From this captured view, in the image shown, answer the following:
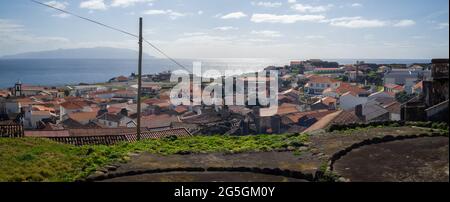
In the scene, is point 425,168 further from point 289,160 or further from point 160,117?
point 160,117

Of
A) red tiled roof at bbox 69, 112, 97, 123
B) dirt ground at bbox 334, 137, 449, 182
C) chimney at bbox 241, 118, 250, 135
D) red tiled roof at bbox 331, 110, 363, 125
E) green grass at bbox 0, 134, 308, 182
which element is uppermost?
dirt ground at bbox 334, 137, 449, 182

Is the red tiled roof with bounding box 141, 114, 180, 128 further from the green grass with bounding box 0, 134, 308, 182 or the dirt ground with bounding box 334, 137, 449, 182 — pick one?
the dirt ground with bounding box 334, 137, 449, 182

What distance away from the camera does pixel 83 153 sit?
1155cm

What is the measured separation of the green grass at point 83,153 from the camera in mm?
8633

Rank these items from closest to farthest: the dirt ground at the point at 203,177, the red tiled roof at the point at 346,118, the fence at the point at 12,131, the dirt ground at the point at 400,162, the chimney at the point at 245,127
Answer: the dirt ground at the point at 400,162, the dirt ground at the point at 203,177, the fence at the point at 12,131, the red tiled roof at the point at 346,118, the chimney at the point at 245,127

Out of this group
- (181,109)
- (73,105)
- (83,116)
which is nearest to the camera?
(83,116)

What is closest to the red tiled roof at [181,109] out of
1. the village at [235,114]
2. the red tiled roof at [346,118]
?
the village at [235,114]

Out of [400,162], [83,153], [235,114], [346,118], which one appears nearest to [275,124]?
[235,114]

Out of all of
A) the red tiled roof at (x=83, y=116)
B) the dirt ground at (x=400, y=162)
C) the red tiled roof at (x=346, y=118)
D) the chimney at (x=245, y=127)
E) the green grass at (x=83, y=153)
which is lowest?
the red tiled roof at (x=83, y=116)

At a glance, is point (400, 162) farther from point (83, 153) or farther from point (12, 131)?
point (12, 131)

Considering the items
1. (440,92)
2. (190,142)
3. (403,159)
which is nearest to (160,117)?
(190,142)

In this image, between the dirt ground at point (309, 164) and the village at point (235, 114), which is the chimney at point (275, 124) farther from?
the dirt ground at point (309, 164)

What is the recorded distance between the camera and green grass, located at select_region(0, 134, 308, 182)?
863cm

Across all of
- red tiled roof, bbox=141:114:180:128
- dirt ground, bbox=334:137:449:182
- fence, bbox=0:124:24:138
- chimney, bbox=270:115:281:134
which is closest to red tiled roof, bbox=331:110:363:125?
chimney, bbox=270:115:281:134
